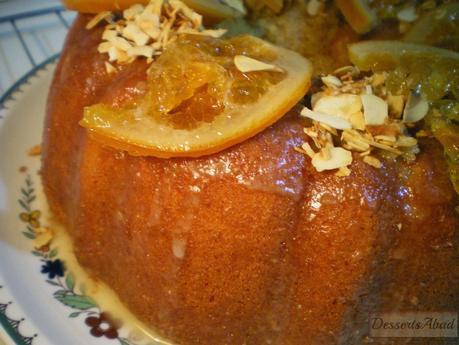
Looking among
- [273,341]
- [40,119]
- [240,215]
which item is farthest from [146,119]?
[40,119]

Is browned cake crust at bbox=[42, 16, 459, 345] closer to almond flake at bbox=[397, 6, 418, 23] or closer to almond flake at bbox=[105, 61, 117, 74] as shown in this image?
almond flake at bbox=[105, 61, 117, 74]

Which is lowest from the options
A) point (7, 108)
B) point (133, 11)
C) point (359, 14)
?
point (7, 108)

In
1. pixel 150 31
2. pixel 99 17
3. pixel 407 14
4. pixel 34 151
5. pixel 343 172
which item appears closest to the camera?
pixel 343 172

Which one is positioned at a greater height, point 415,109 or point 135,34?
point 135,34

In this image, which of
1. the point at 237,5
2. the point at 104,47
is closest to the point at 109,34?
the point at 104,47

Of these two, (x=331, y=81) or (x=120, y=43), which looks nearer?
(x=331, y=81)

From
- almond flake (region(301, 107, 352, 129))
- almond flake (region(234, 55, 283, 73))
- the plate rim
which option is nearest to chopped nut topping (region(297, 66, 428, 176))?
almond flake (region(301, 107, 352, 129))

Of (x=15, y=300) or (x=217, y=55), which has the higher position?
(x=217, y=55)

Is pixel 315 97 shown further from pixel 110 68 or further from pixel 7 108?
pixel 7 108

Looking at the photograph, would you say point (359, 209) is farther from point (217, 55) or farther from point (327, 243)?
point (217, 55)
